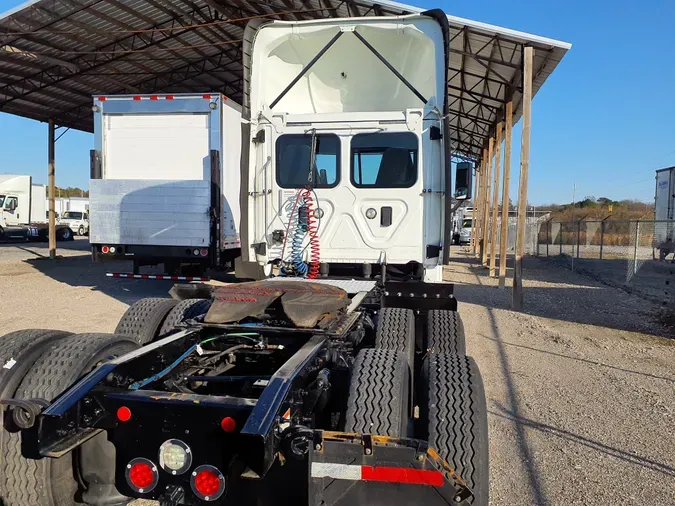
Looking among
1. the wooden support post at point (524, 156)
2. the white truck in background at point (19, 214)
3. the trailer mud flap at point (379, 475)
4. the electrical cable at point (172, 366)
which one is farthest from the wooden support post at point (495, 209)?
the white truck in background at point (19, 214)

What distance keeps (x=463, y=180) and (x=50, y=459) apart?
514 cm

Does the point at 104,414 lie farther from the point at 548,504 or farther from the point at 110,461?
the point at 548,504

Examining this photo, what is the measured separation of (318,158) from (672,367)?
17.5ft

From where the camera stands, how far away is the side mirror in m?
6.39

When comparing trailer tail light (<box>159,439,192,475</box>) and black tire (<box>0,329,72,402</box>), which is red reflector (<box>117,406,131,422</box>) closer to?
trailer tail light (<box>159,439,192,475</box>)

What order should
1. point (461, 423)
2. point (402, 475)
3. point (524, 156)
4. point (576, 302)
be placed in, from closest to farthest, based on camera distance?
1. point (402, 475)
2. point (461, 423)
3. point (524, 156)
4. point (576, 302)

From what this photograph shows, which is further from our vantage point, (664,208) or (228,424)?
(664,208)

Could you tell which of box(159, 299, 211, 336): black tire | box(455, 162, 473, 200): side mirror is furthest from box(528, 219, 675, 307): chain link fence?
box(159, 299, 211, 336): black tire

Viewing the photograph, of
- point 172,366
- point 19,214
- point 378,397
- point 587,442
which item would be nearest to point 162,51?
point 172,366

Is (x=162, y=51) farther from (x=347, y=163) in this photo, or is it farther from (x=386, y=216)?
(x=386, y=216)

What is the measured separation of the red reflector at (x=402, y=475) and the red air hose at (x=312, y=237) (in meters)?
4.08

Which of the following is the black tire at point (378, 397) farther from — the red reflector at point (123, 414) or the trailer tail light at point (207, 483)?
the red reflector at point (123, 414)

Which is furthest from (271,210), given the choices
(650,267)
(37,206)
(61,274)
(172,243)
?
(37,206)

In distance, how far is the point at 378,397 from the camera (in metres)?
2.80
